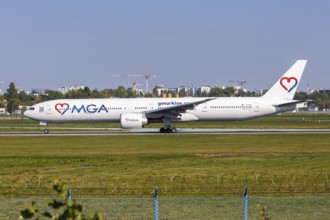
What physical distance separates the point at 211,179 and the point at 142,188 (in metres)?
3.89

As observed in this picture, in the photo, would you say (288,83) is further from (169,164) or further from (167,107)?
(169,164)

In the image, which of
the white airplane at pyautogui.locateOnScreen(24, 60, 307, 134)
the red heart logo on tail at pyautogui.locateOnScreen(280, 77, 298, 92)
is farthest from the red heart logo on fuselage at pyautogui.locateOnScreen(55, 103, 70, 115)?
the red heart logo on tail at pyautogui.locateOnScreen(280, 77, 298, 92)

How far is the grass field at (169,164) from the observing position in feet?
78.8

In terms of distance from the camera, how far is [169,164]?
111 ft

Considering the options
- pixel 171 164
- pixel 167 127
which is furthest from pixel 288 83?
pixel 171 164

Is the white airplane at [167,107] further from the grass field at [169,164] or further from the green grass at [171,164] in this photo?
the grass field at [169,164]

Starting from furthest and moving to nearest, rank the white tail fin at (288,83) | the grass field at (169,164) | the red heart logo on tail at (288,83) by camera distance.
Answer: the red heart logo on tail at (288,83)
the white tail fin at (288,83)
the grass field at (169,164)

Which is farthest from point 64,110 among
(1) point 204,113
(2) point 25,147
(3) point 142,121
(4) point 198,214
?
(4) point 198,214

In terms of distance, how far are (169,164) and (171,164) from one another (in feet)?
0.34

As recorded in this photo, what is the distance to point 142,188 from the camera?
2384cm

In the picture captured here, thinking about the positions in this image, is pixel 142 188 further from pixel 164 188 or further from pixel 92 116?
pixel 92 116

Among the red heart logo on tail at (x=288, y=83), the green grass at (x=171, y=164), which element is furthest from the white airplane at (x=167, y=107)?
the green grass at (x=171, y=164)

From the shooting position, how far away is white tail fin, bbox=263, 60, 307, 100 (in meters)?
66.9

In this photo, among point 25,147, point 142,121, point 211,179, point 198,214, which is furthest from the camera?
point 142,121
